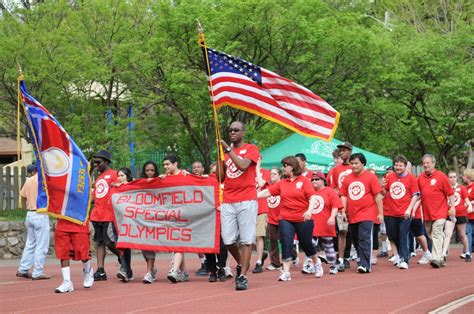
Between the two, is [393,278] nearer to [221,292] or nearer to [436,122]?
[221,292]

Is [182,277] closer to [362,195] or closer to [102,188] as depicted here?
[102,188]

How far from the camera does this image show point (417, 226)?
17.5 metres

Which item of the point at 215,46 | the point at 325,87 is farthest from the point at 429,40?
the point at 215,46

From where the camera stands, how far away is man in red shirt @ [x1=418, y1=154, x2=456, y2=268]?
55.0 feet

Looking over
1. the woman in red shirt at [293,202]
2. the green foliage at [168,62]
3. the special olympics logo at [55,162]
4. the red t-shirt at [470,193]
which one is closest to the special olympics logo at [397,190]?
the woman in red shirt at [293,202]

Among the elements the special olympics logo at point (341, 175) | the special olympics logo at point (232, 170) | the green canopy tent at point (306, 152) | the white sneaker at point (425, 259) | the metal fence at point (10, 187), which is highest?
the green canopy tent at point (306, 152)

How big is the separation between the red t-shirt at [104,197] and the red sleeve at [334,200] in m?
3.50

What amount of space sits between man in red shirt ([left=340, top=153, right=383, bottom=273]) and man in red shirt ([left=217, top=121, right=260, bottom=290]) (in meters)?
2.95

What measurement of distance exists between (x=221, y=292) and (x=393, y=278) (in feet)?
10.6

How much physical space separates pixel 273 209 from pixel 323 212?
1.16 meters

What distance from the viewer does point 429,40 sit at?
109ft

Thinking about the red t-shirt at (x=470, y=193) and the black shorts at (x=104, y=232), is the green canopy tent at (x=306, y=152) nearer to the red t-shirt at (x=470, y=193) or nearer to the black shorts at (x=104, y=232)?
the red t-shirt at (x=470, y=193)

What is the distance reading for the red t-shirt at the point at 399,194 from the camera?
16578 millimetres

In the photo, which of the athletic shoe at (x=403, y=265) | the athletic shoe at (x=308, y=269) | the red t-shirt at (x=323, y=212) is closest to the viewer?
the athletic shoe at (x=308, y=269)
